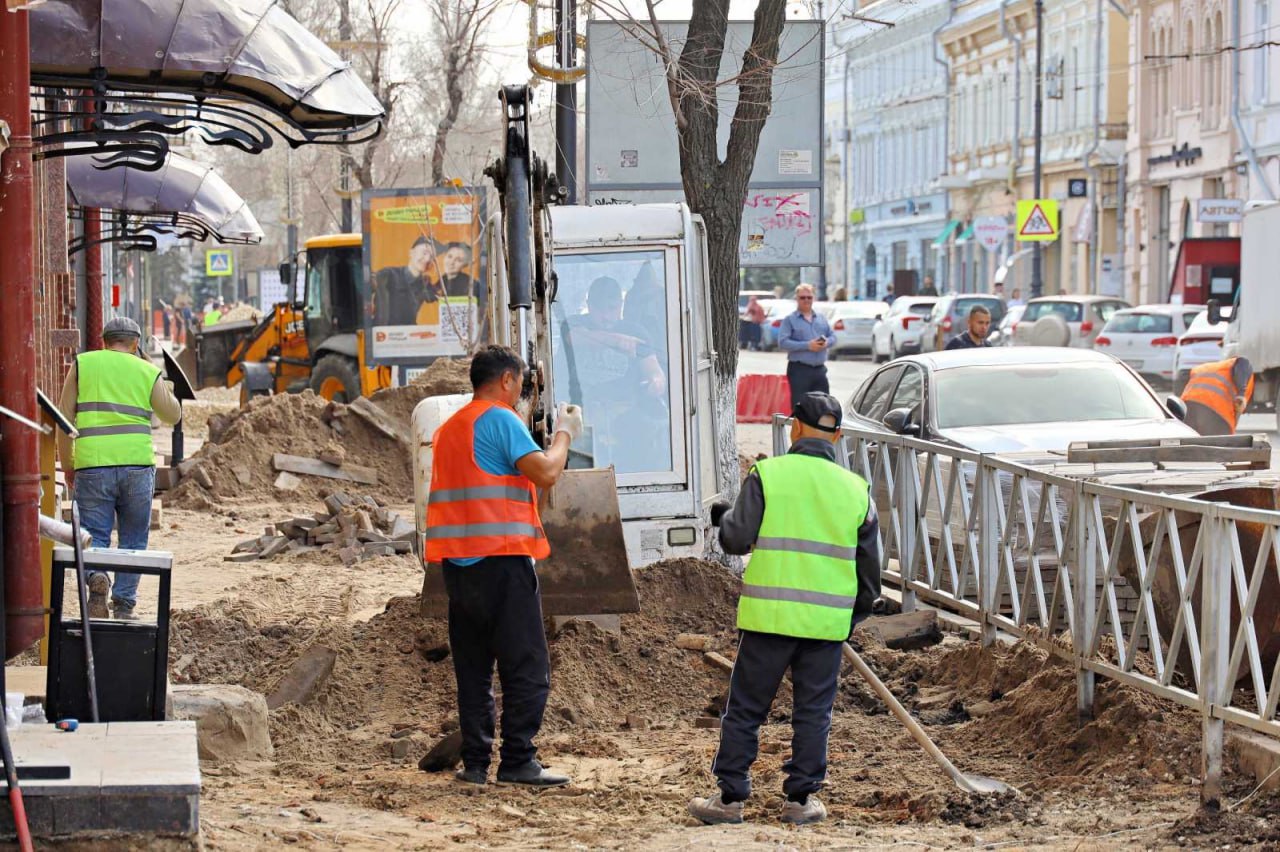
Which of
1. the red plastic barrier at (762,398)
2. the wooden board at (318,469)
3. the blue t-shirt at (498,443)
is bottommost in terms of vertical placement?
the wooden board at (318,469)

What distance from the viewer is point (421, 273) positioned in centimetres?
2269

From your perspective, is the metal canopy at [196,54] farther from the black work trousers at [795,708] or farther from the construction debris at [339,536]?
the construction debris at [339,536]

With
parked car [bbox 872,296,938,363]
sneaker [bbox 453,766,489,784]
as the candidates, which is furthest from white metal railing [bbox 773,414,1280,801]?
parked car [bbox 872,296,938,363]

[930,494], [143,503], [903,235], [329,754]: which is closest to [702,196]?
[930,494]

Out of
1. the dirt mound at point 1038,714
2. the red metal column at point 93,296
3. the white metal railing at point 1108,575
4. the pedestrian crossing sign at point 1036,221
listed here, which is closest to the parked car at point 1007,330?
the pedestrian crossing sign at point 1036,221

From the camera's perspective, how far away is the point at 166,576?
6188 millimetres

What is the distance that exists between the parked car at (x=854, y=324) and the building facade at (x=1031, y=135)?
12.2 ft

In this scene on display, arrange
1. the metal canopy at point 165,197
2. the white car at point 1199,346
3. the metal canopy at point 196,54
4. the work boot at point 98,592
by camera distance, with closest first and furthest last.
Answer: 1. the metal canopy at point 196,54
2. the work boot at point 98,592
3. the metal canopy at point 165,197
4. the white car at point 1199,346

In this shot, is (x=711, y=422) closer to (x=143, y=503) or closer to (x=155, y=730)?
(x=143, y=503)

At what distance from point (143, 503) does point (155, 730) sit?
470 centimetres

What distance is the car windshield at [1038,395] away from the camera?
1188 cm

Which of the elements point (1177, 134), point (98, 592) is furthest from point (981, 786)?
point (1177, 134)

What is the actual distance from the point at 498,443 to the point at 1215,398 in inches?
386

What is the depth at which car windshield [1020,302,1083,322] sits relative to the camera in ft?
113
